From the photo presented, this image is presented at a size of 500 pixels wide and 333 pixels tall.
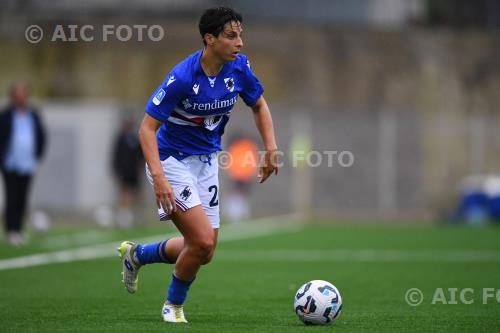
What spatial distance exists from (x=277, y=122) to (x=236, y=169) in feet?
6.22

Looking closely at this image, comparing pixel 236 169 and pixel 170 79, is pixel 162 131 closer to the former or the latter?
pixel 170 79

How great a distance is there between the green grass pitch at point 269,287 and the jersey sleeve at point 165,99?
146 centimetres

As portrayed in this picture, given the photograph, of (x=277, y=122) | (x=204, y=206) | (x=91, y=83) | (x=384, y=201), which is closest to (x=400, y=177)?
(x=384, y=201)

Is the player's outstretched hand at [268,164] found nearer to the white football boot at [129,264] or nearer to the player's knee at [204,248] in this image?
the player's knee at [204,248]

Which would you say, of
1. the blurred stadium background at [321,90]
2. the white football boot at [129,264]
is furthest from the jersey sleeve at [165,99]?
the blurred stadium background at [321,90]

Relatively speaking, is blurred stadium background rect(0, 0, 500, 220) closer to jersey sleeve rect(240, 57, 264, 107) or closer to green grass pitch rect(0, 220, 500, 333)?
green grass pitch rect(0, 220, 500, 333)

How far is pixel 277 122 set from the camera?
28.4 m

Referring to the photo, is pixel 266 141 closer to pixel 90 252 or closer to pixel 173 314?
pixel 173 314

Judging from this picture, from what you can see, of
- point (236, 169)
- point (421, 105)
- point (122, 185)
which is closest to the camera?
point (122, 185)

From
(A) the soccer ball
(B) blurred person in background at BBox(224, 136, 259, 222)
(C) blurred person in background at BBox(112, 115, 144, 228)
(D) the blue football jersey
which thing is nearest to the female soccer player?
(D) the blue football jersey

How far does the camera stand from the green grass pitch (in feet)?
25.1

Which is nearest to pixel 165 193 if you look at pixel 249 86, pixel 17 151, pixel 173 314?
pixel 173 314

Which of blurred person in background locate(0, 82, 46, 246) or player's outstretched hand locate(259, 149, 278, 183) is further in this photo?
blurred person in background locate(0, 82, 46, 246)

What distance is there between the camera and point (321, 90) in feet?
96.2
